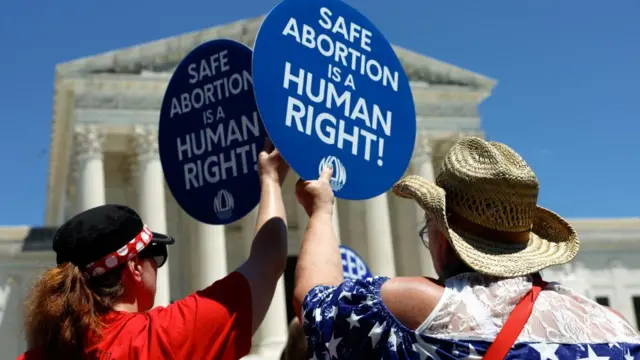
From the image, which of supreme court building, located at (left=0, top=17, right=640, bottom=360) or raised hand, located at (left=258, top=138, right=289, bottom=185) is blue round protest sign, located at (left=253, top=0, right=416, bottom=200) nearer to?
raised hand, located at (left=258, top=138, right=289, bottom=185)

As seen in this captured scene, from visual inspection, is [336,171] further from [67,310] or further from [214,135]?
[67,310]

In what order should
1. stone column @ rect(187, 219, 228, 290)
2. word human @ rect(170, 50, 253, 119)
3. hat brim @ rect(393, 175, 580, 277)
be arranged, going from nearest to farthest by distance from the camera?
hat brim @ rect(393, 175, 580, 277) → word human @ rect(170, 50, 253, 119) → stone column @ rect(187, 219, 228, 290)

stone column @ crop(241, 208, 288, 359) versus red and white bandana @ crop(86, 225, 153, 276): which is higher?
stone column @ crop(241, 208, 288, 359)

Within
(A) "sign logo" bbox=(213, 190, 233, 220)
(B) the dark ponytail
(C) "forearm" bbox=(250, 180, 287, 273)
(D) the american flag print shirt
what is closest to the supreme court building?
(A) "sign logo" bbox=(213, 190, 233, 220)

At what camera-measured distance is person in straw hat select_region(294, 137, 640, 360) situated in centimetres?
306

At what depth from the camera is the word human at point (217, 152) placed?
184 inches

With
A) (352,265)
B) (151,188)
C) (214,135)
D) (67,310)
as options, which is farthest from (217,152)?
(151,188)

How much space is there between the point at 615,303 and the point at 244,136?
36.3m

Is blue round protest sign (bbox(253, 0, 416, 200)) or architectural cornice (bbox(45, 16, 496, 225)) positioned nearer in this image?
blue round protest sign (bbox(253, 0, 416, 200))

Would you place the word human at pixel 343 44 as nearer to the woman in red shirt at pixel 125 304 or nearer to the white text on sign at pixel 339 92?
the white text on sign at pixel 339 92

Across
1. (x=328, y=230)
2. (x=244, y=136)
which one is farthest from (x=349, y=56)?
(x=328, y=230)

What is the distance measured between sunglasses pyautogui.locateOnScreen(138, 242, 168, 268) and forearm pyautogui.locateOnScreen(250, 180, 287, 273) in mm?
430

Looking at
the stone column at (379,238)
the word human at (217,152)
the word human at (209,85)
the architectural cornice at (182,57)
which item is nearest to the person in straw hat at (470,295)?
the word human at (217,152)

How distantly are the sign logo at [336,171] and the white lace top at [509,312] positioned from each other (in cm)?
123
